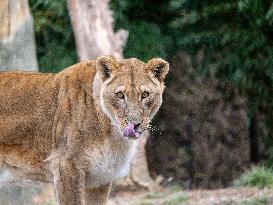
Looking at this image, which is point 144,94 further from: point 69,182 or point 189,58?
point 189,58

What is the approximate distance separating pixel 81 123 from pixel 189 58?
9.46 meters

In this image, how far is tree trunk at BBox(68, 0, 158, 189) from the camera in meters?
13.6

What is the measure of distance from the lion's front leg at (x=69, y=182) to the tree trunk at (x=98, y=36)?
5918 millimetres

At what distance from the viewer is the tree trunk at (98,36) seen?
13.6 m

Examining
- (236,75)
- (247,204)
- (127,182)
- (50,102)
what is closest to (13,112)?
(50,102)

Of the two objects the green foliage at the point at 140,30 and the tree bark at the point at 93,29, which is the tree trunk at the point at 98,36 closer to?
the tree bark at the point at 93,29

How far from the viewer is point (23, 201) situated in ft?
35.3

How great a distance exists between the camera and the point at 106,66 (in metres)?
7.57

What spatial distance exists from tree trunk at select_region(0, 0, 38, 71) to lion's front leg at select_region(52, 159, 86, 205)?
3468 millimetres

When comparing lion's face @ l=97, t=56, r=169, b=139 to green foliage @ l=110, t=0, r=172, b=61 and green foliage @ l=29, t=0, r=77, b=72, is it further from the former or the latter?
green foliage @ l=29, t=0, r=77, b=72

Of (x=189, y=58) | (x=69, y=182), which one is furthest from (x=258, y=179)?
(x=189, y=58)

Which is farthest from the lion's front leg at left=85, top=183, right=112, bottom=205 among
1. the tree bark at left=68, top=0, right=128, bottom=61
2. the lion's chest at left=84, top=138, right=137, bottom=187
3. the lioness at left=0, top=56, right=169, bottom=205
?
the tree bark at left=68, top=0, right=128, bottom=61

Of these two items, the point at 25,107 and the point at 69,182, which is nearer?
the point at 69,182

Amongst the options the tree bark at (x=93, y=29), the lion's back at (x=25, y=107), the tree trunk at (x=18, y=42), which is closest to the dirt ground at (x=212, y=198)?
the tree trunk at (x=18, y=42)
